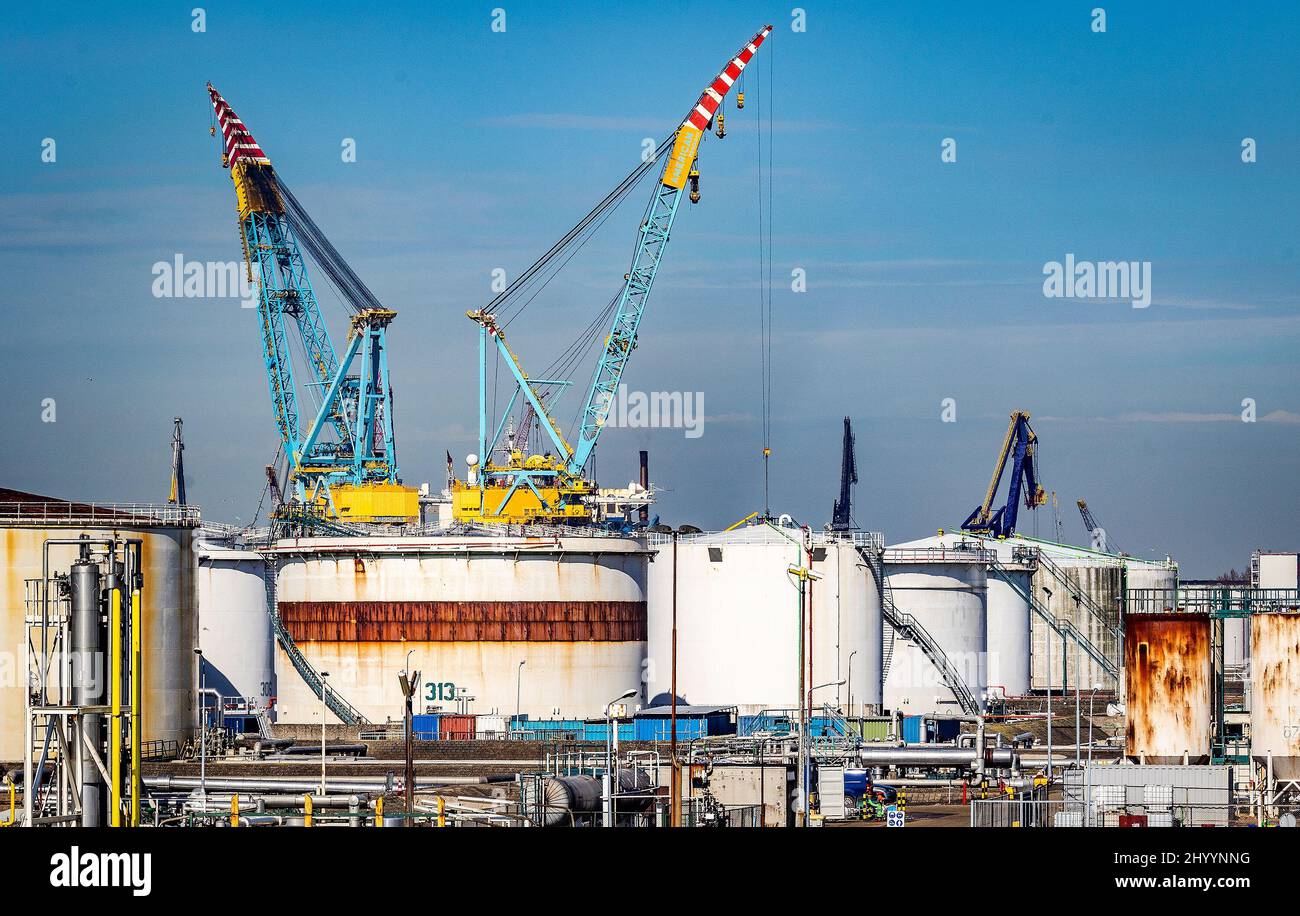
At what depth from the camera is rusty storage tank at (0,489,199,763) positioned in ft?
227

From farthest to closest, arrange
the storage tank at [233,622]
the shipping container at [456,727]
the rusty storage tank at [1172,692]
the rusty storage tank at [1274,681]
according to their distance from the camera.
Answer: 1. the storage tank at [233,622]
2. the shipping container at [456,727]
3. the rusty storage tank at [1172,692]
4. the rusty storage tank at [1274,681]

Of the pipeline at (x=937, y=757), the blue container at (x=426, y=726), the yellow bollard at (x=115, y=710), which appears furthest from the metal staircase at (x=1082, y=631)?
the yellow bollard at (x=115, y=710)

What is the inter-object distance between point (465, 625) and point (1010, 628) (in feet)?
148

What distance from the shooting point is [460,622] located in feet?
359

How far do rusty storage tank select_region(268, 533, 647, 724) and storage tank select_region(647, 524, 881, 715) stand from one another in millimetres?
5042

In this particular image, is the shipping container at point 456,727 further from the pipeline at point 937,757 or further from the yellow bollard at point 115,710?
the yellow bollard at point 115,710

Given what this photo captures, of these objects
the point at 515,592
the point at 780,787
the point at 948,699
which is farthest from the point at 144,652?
the point at 948,699

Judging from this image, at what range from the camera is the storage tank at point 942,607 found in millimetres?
120500

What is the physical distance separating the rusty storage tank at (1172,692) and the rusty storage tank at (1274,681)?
1.60 metres

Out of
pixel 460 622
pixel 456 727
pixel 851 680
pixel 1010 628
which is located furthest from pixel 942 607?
pixel 456 727

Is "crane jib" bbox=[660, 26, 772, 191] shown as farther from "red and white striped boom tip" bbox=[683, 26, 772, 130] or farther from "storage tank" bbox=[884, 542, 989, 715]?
"storage tank" bbox=[884, 542, 989, 715]

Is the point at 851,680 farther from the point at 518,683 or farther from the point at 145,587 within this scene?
the point at 145,587
